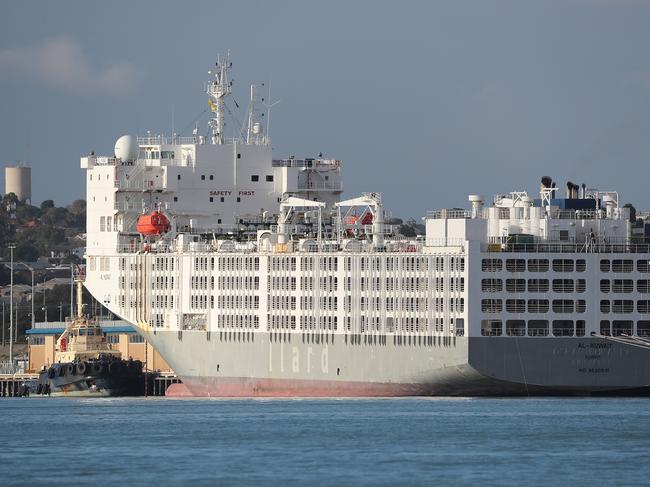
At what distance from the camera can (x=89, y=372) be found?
144000mm

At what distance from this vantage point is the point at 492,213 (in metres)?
123

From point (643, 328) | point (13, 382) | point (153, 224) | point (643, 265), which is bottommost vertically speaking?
point (13, 382)

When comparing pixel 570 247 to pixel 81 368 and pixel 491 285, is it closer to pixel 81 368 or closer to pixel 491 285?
pixel 491 285

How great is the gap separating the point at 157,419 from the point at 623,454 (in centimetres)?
2699

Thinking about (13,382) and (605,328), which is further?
(13,382)

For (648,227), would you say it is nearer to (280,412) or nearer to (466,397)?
(466,397)

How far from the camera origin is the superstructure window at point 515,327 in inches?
4732

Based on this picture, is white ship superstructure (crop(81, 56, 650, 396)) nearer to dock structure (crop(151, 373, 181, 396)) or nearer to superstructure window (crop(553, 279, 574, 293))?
superstructure window (crop(553, 279, 574, 293))

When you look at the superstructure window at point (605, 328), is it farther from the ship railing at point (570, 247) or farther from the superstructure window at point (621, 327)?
the ship railing at point (570, 247)

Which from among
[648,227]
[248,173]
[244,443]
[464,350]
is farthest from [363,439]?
[248,173]

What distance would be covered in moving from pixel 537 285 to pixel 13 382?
50393 millimetres

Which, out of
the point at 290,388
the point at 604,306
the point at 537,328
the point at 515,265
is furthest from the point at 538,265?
the point at 290,388

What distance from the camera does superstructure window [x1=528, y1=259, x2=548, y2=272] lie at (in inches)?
4724

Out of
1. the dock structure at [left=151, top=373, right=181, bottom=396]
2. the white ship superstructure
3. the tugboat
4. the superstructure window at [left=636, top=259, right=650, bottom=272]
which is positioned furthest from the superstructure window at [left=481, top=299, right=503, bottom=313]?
the dock structure at [left=151, top=373, right=181, bottom=396]
